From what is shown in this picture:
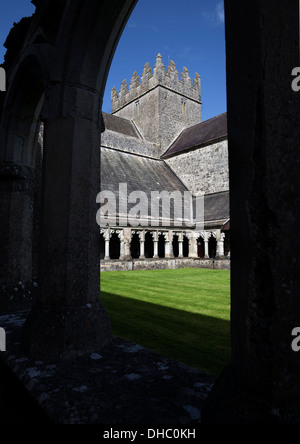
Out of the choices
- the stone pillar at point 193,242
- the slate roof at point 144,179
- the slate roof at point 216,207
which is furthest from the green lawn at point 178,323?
the stone pillar at point 193,242

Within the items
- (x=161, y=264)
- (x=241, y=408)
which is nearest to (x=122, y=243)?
(x=161, y=264)

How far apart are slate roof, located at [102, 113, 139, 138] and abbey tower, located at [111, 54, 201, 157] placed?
0.74 m

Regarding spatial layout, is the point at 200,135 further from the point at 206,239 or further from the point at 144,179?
the point at 206,239

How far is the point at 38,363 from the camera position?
1879mm

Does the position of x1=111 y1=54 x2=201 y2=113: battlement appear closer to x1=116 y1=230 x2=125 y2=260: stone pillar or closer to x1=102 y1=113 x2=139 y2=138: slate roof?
x1=102 y1=113 x2=139 y2=138: slate roof

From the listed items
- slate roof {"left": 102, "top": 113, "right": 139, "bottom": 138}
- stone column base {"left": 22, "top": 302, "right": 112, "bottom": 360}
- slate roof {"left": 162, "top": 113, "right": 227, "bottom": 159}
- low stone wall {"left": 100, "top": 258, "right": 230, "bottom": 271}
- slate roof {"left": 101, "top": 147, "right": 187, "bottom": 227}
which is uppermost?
slate roof {"left": 102, "top": 113, "right": 139, "bottom": 138}

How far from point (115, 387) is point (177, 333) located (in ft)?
6.10

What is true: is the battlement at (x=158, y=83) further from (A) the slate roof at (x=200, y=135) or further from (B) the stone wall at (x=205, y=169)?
(B) the stone wall at (x=205, y=169)

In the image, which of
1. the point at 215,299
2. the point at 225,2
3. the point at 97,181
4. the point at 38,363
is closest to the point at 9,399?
the point at 38,363

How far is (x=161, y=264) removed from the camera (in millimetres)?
15617

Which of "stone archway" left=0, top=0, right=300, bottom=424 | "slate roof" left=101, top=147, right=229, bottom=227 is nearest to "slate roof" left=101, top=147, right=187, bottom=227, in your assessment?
"slate roof" left=101, top=147, right=229, bottom=227

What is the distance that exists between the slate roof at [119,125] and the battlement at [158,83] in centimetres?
277

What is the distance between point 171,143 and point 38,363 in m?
23.4

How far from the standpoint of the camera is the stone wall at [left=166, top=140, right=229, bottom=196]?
1870 centimetres
